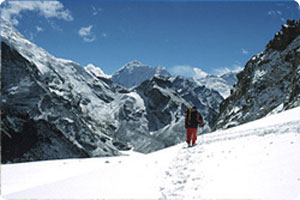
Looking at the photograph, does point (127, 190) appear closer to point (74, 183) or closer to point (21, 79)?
point (74, 183)

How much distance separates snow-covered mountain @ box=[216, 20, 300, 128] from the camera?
7814 cm

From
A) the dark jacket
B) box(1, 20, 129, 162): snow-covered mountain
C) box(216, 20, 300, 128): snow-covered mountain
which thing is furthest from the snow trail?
box(1, 20, 129, 162): snow-covered mountain

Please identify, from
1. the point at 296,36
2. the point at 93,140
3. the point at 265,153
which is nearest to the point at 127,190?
the point at 265,153

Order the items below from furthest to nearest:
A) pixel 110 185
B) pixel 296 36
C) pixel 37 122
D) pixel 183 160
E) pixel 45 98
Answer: pixel 45 98 → pixel 37 122 → pixel 296 36 → pixel 183 160 → pixel 110 185

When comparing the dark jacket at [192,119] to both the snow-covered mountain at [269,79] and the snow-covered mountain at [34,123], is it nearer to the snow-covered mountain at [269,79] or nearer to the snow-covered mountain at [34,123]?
the snow-covered mountain at [269,79]

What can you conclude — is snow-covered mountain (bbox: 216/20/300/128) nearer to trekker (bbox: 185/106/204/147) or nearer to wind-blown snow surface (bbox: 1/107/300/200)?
trekker (bbox: 185/106/204/147)

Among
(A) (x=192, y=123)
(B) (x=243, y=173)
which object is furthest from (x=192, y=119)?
(B) (x=243, y=173)

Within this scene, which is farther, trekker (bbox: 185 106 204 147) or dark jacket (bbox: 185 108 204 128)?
dark jacket (bbox: 185 108 204 128)

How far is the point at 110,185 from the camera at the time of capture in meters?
9.62

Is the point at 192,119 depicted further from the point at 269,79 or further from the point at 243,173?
the point at 269,79

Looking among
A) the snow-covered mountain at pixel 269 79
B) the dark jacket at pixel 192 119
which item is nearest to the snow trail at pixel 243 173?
the dark jacket at pixel 192 119

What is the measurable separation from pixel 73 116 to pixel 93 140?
2396 cm

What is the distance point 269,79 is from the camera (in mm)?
86938

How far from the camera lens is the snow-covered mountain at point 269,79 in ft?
256
